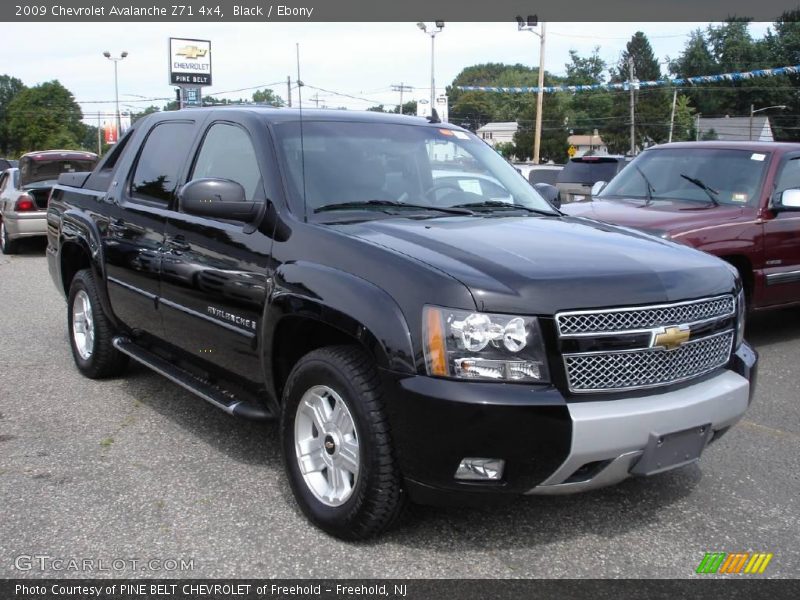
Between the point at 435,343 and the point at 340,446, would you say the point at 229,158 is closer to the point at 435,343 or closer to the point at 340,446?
the point at 340,446

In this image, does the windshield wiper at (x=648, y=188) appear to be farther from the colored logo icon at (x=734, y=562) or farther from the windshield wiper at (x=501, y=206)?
the colored logo icon at (x=734, y=562)

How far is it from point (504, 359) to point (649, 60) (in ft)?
400

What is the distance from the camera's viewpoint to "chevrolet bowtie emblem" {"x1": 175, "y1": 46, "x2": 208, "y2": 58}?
144ft

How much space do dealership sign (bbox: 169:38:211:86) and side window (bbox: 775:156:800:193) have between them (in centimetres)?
3981

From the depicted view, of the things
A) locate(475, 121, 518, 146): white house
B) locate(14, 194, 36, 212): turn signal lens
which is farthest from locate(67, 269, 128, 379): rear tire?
locate(475, 121, 518, 146): white house

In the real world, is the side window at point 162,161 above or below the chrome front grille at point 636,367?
above

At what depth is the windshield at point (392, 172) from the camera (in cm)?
407

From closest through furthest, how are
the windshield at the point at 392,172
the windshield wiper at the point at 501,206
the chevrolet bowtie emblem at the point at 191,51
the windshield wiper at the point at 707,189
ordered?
the windshield at the point at 392,172
the windshield wiper at the point at 501,206
the windshield wiper at the point at 707,189
the chevrolet bowtie emblem at the point at 191,51

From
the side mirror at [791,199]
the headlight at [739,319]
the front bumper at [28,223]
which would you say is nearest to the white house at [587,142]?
the front bumper at [28,223]

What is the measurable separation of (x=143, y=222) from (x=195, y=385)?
1.18m

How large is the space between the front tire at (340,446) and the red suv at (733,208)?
3.85 m

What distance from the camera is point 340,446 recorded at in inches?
135

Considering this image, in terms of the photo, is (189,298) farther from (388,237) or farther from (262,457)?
(388,237)

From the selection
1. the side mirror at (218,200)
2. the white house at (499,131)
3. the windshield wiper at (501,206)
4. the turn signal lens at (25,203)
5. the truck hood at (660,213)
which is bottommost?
the turn signal lens at (25,203)
